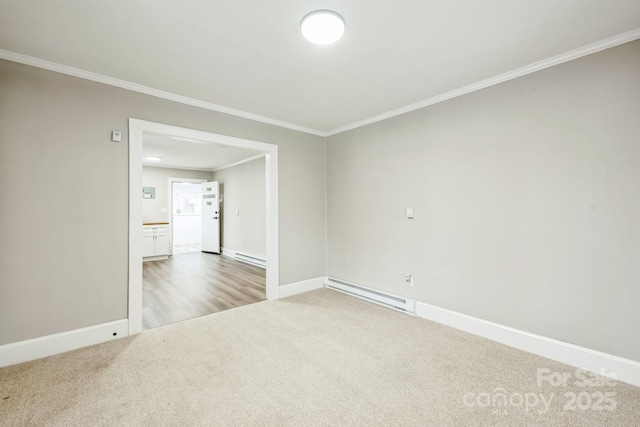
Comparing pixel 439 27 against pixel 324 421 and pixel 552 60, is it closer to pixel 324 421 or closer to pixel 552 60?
pixel 552 60

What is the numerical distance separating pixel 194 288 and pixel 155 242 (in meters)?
3.37

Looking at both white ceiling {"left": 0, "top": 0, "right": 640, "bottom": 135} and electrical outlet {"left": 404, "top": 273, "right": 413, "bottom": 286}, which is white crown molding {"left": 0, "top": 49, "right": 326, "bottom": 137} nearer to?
white ceiling {"left": 0, "top": 0, "right": 640, "bottom": 135}

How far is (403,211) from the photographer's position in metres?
3.45

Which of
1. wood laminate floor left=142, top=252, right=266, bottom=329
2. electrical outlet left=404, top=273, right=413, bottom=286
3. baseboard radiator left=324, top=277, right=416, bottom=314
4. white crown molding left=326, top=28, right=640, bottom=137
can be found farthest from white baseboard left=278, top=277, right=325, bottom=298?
white crown molding left=326, top=28, right=640, bottom=137

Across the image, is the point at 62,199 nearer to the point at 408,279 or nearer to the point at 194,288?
the point at 194,288

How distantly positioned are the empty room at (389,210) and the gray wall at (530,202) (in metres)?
0.02

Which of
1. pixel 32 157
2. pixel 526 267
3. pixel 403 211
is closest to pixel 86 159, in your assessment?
pixel 32 157

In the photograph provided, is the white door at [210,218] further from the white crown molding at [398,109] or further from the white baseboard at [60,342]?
the white baseboard at [60,342]

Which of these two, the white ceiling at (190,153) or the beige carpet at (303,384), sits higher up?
the white ceiling at (190,153)

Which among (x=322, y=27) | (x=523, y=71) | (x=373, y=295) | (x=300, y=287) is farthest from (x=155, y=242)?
(x=523, y=71)

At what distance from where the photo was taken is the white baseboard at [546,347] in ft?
6.59

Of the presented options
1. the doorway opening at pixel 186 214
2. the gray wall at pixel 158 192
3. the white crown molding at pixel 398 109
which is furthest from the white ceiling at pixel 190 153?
the doorway opening at pixel 186 214

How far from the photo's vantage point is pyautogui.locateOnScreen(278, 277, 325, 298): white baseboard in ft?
13.0

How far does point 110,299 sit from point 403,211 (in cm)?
331
